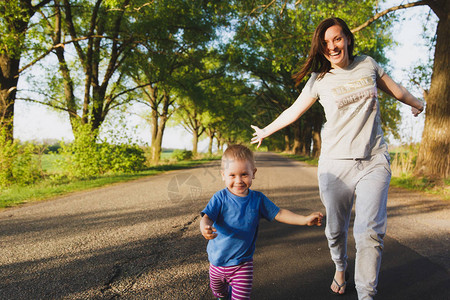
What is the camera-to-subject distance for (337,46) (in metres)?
2.62

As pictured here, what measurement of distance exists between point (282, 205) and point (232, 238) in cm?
460

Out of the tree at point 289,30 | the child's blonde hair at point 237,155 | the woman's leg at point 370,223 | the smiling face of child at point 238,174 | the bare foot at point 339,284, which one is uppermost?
the tree at point 289,30

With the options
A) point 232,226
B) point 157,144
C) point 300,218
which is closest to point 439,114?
point 300,218

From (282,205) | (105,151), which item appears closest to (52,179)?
(105,151)

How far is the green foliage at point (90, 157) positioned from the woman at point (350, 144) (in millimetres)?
11811

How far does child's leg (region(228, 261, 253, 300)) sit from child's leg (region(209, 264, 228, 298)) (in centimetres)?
6

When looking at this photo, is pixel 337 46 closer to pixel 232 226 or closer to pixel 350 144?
pixel 350 144

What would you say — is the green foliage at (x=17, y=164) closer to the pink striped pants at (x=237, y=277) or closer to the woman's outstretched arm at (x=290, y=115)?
the woman's outstretched arm at (x=290, y=115)

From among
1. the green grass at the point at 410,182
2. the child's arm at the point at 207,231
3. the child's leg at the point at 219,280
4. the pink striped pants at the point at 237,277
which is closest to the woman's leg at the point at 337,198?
the pink striped pants at the point at 237,277

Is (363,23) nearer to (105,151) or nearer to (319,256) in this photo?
(319,256)

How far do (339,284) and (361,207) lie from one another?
0.80 metres

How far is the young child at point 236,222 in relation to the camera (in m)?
2.16

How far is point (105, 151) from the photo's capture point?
13.9 meters

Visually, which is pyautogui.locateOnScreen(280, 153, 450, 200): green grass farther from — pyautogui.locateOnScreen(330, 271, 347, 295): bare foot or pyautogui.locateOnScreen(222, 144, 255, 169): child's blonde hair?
pyautogui.locateOnScreen(222, 144, 255, 169): child's blonde hair
